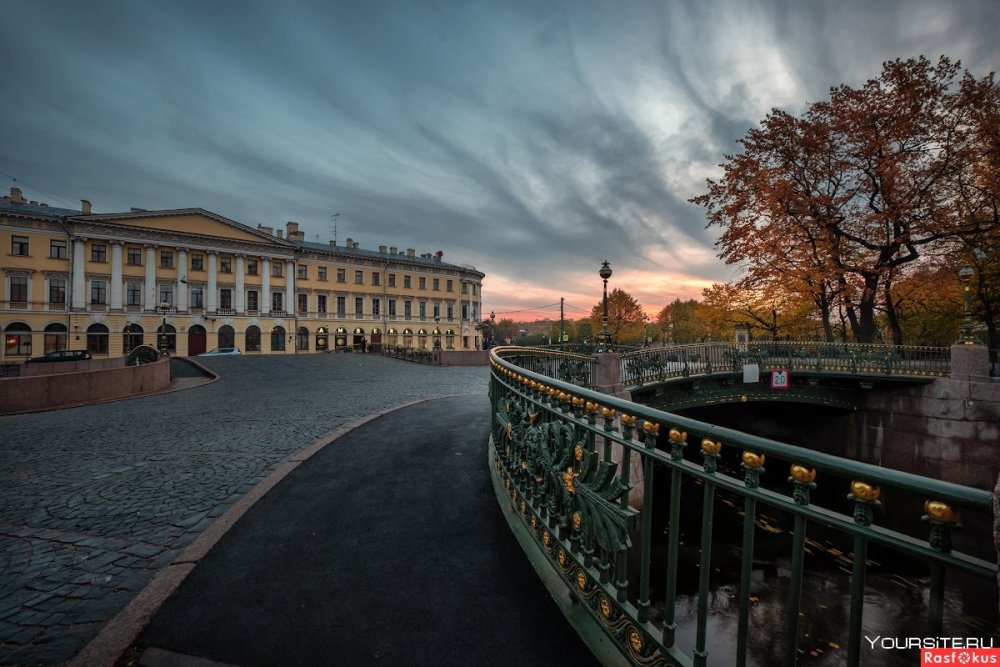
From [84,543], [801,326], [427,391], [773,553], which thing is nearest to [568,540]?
[84,543]

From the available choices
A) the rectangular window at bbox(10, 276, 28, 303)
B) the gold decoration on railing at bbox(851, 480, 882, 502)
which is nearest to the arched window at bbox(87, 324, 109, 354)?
the rectangular window at bbox(10, 276, 28, 303)

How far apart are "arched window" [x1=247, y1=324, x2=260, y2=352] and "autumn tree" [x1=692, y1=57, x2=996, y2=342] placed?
4731cm

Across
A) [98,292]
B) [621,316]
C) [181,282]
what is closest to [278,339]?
[181,282]

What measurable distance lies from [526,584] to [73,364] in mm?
25391

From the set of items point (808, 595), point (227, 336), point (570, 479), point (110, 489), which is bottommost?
point (808, 595)

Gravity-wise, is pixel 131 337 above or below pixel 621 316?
below

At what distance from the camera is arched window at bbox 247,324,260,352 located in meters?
47.5

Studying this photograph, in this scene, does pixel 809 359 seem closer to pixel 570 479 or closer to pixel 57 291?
pixel 570 479

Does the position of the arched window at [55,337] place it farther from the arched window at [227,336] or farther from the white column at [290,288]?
the white column at [290,288]

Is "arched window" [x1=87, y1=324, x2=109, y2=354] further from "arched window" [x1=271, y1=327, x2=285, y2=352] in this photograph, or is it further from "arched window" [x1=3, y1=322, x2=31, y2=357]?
"arched window" [x1=271, y1=327, x2=285, y2=352]

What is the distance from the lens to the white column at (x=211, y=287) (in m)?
45.2

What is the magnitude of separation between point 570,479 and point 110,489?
6075 mm

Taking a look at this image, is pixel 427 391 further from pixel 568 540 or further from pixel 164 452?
pixel 568 540

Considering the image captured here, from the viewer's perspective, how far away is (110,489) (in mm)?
5270
